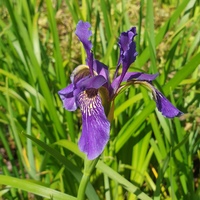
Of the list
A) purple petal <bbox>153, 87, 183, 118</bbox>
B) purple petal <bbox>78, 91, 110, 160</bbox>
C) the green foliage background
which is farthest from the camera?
the green foliage background

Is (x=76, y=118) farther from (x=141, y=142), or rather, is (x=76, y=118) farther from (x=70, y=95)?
(x=70, y=95)

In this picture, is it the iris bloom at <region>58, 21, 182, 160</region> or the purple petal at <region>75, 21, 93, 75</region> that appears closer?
the iris bloom at <region>58, 21, 182, 160</region>

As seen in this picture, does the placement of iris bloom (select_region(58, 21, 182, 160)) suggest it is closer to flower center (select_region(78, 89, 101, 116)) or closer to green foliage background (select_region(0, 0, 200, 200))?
flower center (select_region(78, 89, 101, 116))

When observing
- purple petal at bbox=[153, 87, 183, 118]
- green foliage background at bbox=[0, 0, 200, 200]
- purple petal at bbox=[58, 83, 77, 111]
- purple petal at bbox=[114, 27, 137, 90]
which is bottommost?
green foliage background at bbox=[0, 0, 200, 200]

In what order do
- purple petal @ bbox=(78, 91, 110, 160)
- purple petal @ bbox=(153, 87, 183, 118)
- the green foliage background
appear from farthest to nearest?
the green foliage background < purple petal @ bbox=(153, 87, 183, 118) < purple petal @ bbox=(78, 91, 110, 160)

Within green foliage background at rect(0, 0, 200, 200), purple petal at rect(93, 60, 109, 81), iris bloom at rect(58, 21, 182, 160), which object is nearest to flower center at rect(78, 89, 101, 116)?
iris bloom at rect(58, 21, 182, 160)

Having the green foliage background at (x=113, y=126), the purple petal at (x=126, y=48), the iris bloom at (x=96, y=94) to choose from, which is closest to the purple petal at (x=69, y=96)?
the iris bloom at (x=96, y=94)

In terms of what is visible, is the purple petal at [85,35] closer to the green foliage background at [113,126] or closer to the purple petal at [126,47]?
the purple petal at [126,47]

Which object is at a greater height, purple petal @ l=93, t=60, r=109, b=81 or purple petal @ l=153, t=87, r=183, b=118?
purple petal @ l=93, t=60, r=109, b=81
